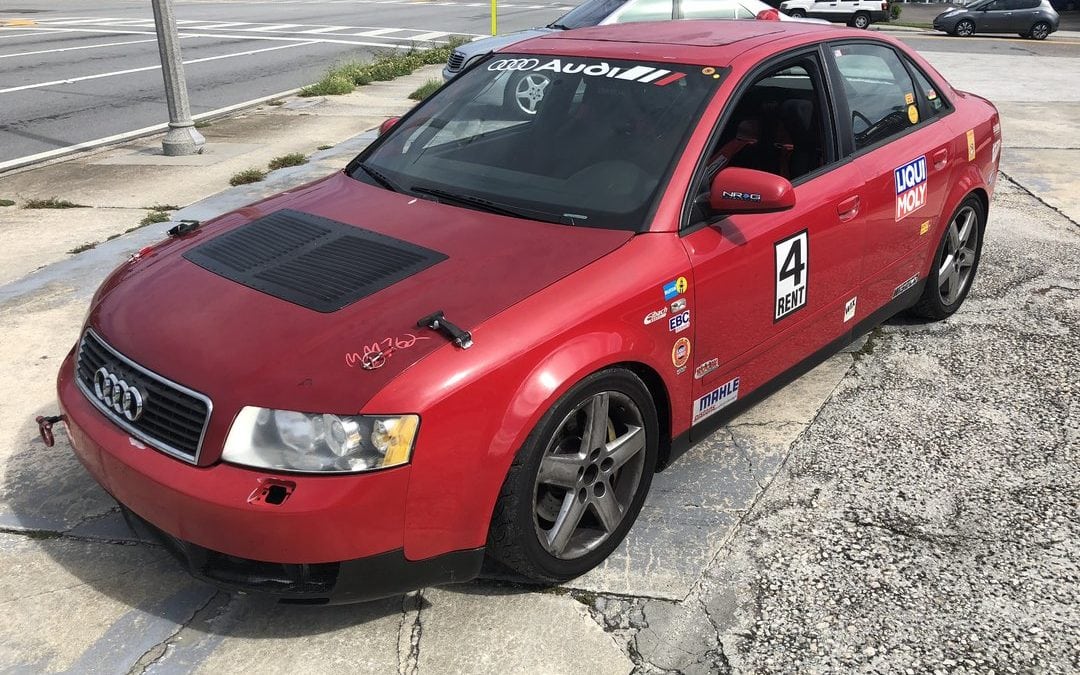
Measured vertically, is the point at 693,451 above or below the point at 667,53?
below

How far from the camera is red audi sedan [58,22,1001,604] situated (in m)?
2.53

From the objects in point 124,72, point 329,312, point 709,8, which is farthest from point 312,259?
point 124,72

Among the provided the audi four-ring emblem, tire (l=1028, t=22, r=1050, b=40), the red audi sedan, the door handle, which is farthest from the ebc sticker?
tire (l=1028, t=22, r=1050, b=40)

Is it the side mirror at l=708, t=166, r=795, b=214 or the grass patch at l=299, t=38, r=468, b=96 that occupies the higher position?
the side mirror at l=708, t=166, r=795, b=214

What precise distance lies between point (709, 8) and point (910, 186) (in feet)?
27.9

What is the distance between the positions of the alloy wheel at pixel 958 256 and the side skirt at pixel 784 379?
0.23 metres

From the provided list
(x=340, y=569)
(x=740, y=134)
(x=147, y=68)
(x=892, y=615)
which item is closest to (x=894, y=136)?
(x=740, y=134)

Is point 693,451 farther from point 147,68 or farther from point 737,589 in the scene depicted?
point 147,68

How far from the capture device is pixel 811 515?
136 inches

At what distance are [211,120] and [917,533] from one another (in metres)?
10.1

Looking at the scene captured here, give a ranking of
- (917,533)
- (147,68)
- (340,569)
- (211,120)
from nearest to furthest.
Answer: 1. (340,569)
2. (917,533)
3. (211,120)
4. (147,68)

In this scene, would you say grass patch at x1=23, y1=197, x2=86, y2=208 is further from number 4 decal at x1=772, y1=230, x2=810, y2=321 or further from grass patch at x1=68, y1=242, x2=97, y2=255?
number 4 decal at x1=772, y1=230, x2=810, y2=321

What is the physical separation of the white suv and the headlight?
107 ft

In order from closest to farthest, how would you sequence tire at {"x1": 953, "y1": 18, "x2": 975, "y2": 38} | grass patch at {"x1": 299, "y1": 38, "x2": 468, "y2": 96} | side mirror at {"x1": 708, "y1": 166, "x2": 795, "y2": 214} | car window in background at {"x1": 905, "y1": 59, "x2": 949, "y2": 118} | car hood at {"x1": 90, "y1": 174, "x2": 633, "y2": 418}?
car hood at {"x1": 90, "y1": 174, "x2": 633, "y2": 418} → side mirror at {"x1": 708, "y1": 166, "x2": 795, "y2": 214} → car window in background at {"x1": 905, "y1": 59, "x2": 949, "y2": 118} → grass patch at {"x1": 299, "y1": 38, "x2": 468, "y2": 96} → tire at {"x1": 953, "y1": 18, "x2": 975, "y2": 38}
